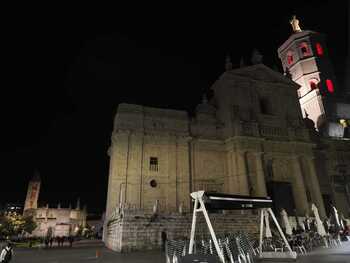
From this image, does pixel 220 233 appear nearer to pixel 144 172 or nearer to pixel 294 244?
pixel 294 244

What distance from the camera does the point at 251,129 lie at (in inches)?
1270

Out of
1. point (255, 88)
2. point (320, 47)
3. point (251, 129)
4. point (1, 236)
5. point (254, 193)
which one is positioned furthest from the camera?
point (1, 236)

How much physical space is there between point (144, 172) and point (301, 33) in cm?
4142

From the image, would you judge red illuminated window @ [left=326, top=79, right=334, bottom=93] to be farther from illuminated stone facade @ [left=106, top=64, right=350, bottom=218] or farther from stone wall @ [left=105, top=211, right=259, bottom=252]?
stone wall @ [left=105, top=211, right=259, bottom=252]

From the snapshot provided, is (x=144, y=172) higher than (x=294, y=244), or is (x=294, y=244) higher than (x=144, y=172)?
(x=144, y=172)

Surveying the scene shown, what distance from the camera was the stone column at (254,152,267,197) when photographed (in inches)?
1154

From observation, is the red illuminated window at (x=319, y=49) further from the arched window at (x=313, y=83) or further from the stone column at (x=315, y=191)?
the stone column at (x=315, y=191)

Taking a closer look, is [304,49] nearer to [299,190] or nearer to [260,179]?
[299,190]

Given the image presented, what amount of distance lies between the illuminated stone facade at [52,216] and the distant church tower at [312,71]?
6909 centimetres

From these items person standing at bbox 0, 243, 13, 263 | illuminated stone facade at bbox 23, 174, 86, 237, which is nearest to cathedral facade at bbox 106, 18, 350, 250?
person standing at bbox 0, 243, 13, 263

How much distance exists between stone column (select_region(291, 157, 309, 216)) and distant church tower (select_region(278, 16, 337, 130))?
13.9m

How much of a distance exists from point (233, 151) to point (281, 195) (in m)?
8.15

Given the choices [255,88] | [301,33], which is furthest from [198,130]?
[301,33]

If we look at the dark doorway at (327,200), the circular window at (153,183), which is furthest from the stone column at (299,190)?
the circular window at (153,183)
